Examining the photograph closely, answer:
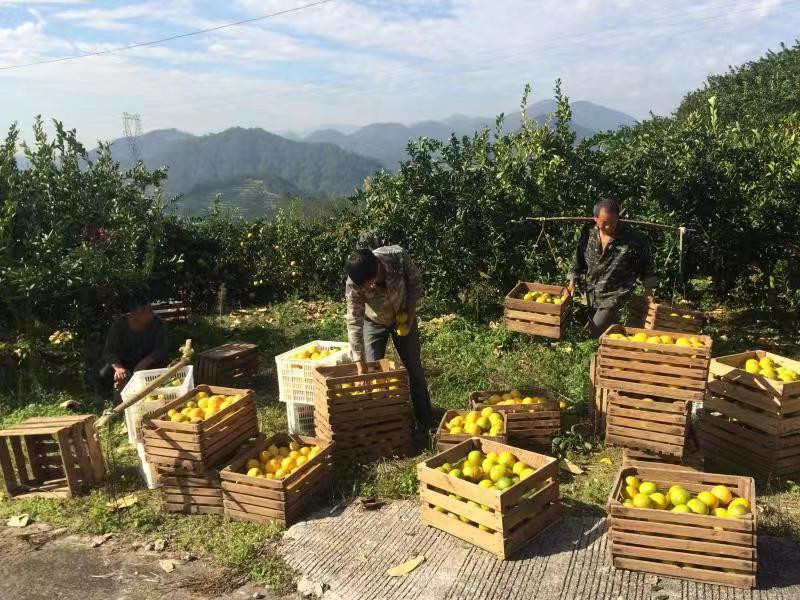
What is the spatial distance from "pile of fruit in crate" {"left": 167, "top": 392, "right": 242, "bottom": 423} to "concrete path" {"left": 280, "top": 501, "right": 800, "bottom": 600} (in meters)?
1.27

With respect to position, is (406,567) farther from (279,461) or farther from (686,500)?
(686,500)

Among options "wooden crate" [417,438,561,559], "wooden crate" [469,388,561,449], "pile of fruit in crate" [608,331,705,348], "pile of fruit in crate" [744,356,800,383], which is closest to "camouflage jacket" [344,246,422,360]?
"wooden crate" [469,388,561,449]

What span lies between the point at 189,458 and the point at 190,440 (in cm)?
15

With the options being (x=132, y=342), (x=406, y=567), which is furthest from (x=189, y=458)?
(x=132, y=342)

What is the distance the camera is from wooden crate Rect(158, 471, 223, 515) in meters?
5.19

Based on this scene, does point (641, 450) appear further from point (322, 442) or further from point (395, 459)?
point (322, 442)

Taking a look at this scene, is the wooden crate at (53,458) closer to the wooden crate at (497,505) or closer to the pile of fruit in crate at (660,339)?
the wooden crate at (497,505)

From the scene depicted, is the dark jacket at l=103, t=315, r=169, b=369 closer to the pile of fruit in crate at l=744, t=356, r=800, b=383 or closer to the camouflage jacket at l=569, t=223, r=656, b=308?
the camouflage jacket at l=569, t=223, r=656, b=308

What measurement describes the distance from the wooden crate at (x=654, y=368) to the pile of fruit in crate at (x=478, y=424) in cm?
95

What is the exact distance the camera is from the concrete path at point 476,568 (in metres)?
3.92

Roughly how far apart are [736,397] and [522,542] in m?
2.31

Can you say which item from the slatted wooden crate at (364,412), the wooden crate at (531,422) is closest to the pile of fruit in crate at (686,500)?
the wooden crate at (531,422)

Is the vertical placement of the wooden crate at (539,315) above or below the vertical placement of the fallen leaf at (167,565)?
above

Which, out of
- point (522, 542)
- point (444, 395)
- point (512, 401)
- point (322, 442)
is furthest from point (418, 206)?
point (522, 542)
